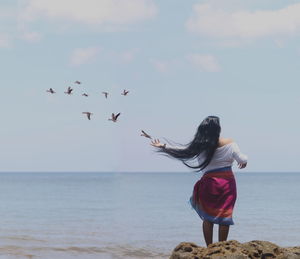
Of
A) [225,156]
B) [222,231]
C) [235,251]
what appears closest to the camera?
[235,251]

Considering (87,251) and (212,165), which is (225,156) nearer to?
(212,165)

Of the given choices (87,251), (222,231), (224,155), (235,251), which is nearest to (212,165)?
(224,155)

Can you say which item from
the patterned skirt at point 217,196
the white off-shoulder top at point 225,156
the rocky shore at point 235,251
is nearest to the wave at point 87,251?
the patterned skirt at point 217,196

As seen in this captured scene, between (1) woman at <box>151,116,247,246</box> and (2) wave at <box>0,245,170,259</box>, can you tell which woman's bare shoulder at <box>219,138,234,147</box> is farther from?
(2) wave at <box>0,245,170,259</box>

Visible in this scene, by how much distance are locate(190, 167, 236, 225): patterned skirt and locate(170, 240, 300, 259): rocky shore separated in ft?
2.41

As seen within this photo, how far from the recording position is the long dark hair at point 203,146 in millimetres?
8562

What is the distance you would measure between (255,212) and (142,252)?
18491 mm

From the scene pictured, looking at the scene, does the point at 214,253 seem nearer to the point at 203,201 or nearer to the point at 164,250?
the point at 203,201

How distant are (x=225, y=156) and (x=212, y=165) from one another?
0.67 feet

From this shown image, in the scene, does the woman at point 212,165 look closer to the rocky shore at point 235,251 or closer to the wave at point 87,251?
the rocky shore at point 235,251

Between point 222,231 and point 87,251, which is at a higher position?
point 222,231

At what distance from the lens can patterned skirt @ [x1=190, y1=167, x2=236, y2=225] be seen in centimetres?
846

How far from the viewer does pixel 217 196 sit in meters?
8.50

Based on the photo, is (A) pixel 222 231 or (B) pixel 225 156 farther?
(B) pixel 225 156
